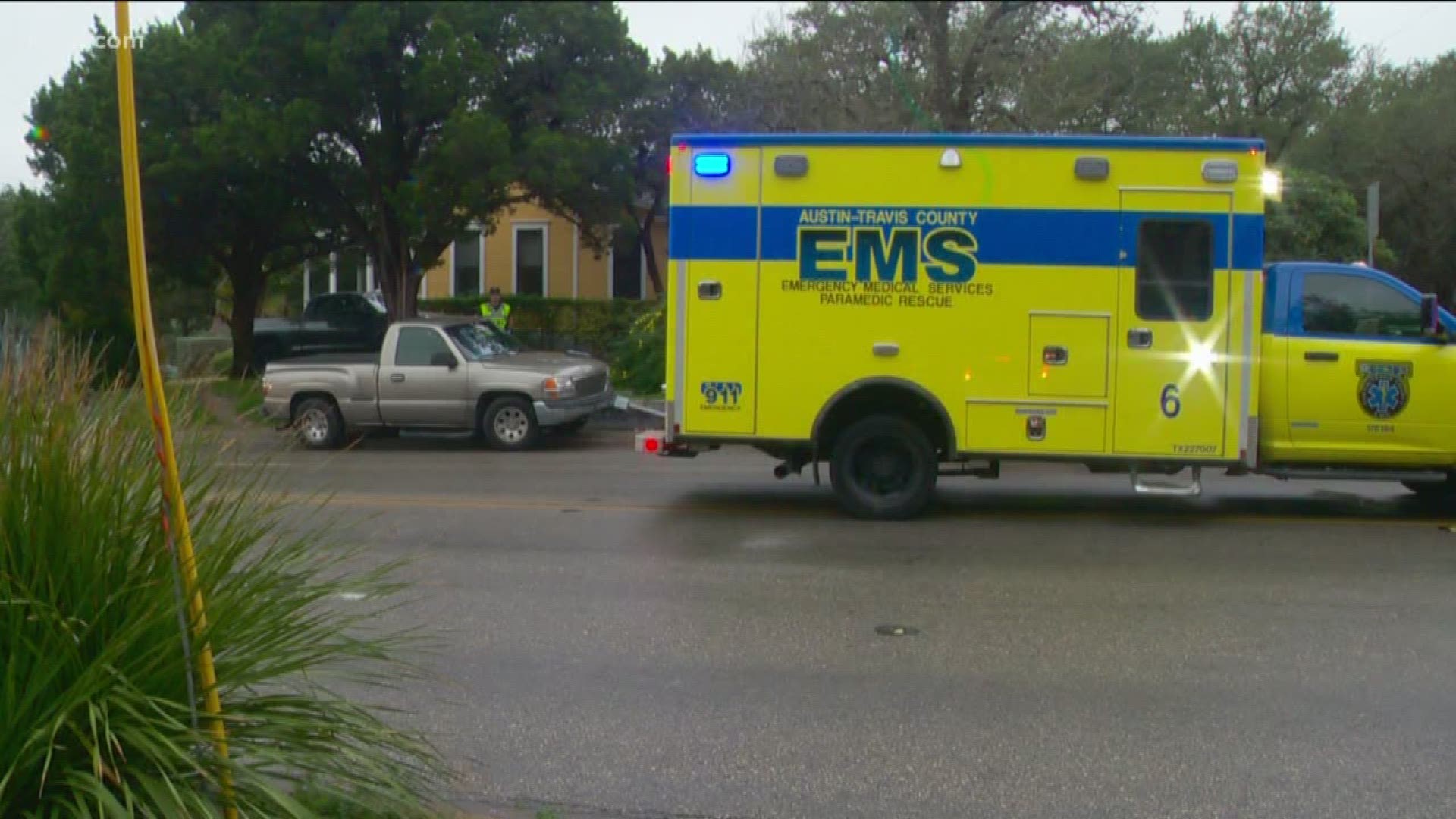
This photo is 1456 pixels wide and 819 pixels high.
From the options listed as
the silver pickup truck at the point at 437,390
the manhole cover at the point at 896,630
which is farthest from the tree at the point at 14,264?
the manhole cover at the point at 896,630

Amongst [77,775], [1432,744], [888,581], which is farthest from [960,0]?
[77,775]

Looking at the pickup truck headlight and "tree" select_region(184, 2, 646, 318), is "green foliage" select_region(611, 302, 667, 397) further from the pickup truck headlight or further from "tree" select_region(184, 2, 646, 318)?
the pickup truck headlight

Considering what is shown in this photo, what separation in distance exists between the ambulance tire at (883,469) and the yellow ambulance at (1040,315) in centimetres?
3

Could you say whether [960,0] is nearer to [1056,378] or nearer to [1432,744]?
[1056,378]

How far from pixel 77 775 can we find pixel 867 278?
8.08 m

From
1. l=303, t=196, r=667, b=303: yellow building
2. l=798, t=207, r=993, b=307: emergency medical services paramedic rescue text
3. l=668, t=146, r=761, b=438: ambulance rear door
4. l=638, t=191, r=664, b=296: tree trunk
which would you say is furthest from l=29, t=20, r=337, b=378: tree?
l=798, t=207, r=993, b=307: emergency medical services paramedic rescue text

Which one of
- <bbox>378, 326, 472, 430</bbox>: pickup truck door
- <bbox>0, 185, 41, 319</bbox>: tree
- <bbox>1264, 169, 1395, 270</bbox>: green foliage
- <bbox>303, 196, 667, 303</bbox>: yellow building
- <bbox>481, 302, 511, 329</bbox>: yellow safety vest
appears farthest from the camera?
<bbox>303, 196, 667, 303</bbox>: yellow building

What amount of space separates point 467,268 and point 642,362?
14.7 meters

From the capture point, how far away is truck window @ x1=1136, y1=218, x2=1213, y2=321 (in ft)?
34.5

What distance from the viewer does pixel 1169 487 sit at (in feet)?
35.1

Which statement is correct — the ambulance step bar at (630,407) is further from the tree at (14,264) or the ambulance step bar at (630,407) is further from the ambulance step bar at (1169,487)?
the tree at (14,264)

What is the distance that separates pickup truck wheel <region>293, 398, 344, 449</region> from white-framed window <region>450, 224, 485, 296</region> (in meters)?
18.8

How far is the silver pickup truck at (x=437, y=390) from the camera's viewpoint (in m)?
16.8

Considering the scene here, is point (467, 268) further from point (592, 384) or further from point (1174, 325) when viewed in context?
point (1174, 325)
